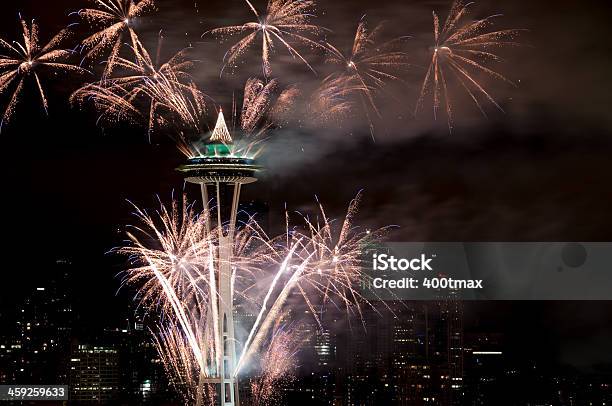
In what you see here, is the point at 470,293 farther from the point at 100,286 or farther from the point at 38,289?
the point at 38,289

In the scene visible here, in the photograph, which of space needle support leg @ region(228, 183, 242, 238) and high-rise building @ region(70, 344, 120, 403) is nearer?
space needle support leg @ region(228, 183, 242, 238)

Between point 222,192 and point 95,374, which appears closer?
point 222,192

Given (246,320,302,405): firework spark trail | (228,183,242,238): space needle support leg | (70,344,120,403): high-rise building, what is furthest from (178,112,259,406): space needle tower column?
(70,344,120,403): high-rise building

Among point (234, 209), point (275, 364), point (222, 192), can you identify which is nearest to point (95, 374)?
point (275, 364)

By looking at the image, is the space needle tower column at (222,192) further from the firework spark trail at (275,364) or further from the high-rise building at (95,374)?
the high-rise building at (95,374)

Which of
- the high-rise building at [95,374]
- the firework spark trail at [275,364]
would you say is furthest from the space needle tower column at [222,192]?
the high-rise building at [95,374]

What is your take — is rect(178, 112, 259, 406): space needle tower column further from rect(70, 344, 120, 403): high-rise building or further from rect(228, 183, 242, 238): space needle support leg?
rect(70, 344, 120, 403): high-rise building

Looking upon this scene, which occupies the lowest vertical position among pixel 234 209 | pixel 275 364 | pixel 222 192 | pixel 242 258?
pixel 275 364

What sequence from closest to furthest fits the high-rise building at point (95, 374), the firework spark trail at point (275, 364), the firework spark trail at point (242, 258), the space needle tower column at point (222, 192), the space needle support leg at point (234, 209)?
the firework spark trail at point (242, 258), the space needle support leg at point (234, 209), the space needle tower column at point (222, 192), the firework spark trail at point (275, 364), the high-rise building at point (95, 374)

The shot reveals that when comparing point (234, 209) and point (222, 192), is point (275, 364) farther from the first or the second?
point (234, 209)
